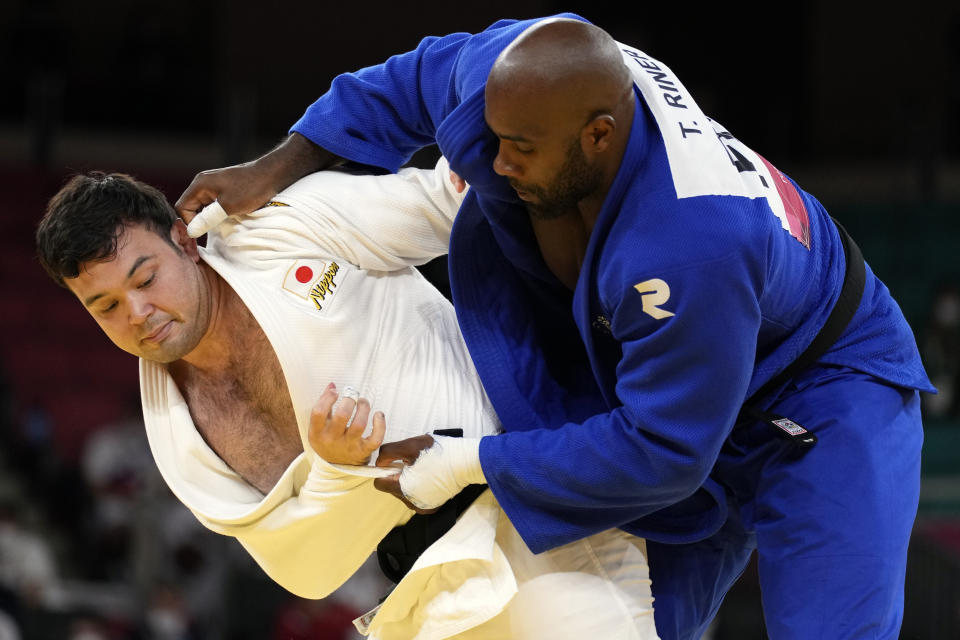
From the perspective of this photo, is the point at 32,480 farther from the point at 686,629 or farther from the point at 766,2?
the point at 766,2

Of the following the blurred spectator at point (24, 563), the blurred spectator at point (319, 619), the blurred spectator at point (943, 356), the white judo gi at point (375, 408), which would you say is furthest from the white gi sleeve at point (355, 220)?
the blurred spectator at point (943, 356)

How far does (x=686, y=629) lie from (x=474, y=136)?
1.24 metres

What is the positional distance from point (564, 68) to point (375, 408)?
925 mm

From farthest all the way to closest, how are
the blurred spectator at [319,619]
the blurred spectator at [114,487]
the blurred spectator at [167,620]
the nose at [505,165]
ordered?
the blurred spectator at [114,487] → the blurred spectator at [167,620] → the blurred spectator at [319,619] → the nose at [505,165]

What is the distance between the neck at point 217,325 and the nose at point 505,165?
0.85m

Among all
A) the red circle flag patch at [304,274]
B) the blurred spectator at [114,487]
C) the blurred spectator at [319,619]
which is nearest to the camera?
the red circle flag patch at [304,274]

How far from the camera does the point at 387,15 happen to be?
11.4 meters

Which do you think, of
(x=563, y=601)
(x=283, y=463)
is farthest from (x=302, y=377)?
(x=563, y=601)

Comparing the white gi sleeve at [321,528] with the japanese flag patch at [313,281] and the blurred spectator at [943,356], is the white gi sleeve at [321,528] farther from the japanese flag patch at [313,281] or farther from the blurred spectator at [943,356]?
the blurred spectator at [943,356]

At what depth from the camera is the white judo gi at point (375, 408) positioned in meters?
2.43

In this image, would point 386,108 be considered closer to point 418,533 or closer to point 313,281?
point 313,281

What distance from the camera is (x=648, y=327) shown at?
2.04m

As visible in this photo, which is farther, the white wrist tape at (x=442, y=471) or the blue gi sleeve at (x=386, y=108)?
the blue gi sleeve at (x=386, y=108)

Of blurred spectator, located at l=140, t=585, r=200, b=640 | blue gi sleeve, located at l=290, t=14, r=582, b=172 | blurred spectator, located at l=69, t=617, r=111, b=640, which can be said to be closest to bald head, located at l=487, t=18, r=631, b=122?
blue gi sleeve, located at l=290, t=14, r=582, b=172
